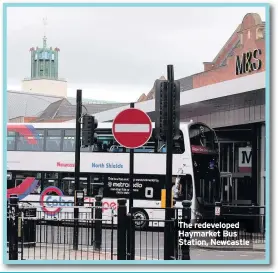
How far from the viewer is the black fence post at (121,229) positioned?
1040 cm

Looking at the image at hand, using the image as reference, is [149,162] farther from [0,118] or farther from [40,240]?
[0,118]

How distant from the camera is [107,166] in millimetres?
20969

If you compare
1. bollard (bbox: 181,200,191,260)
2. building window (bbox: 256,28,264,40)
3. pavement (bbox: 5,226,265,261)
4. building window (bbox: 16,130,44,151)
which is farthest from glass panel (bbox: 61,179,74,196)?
bollard (bbox: 181,200,191,260)

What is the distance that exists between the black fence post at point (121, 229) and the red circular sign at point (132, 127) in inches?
32.2

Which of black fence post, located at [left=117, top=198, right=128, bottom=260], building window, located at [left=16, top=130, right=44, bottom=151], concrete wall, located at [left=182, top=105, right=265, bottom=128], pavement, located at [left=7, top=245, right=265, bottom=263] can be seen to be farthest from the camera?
building window, located at [left=16, top=130, right=44, bottom=151]

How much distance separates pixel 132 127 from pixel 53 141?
11.4 meters

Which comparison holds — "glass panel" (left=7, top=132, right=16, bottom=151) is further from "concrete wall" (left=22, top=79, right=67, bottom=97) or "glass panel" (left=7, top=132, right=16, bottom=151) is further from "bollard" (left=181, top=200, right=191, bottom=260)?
"bollard" (left=181, top=200, right=191, bottom=260)

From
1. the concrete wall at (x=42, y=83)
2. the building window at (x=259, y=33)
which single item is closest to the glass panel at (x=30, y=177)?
the concrete wall at (x=42, y=83)

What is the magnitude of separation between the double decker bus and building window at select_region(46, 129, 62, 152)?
0.03 meters

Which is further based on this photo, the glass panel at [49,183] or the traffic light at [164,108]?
the glass panel at [49,183]

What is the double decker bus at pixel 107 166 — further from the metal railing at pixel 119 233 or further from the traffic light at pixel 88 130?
the traffic light at pixel 88 130

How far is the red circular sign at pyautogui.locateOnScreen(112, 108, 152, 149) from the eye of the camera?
33.6 feet

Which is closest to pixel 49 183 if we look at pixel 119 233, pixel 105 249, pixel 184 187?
pixel 184 187

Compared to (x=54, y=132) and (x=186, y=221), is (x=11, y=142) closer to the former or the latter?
(x=54, y=132)
